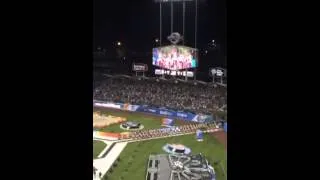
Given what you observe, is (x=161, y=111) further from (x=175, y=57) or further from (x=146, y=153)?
(x=146, y=153)

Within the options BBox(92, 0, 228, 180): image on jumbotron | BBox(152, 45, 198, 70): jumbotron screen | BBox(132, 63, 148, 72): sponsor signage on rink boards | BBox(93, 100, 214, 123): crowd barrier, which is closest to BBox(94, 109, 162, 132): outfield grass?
BBox(92, 0, 228, 180): image on jumbotron

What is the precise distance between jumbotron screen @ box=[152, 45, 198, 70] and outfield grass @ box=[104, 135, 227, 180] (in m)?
1.19

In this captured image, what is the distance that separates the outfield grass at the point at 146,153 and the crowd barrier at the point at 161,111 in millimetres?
423

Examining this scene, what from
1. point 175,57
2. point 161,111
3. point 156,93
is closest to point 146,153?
point 161,111

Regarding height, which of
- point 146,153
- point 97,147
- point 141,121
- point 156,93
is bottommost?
point 146,153

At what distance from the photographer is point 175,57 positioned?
6246 millimetres

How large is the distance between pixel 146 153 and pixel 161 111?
3.69ft

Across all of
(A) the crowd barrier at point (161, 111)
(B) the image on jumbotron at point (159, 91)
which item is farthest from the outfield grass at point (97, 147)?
(A) the crowd barrier at point (161, 111)

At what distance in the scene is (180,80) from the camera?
6.34 metres

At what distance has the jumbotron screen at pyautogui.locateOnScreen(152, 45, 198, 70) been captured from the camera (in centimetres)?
595
